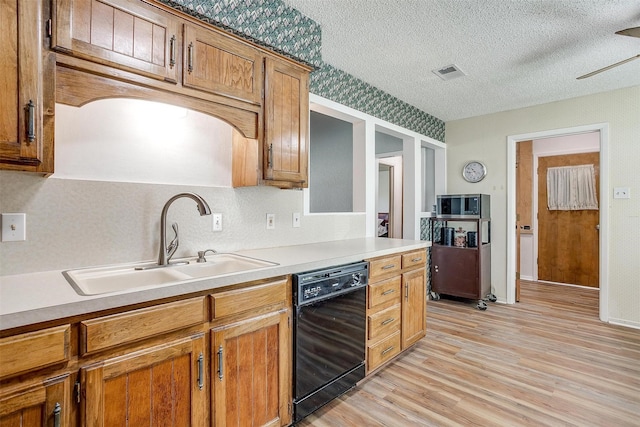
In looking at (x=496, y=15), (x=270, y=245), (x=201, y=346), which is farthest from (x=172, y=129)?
(x=496, y=15)

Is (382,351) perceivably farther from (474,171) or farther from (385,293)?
(474,171)

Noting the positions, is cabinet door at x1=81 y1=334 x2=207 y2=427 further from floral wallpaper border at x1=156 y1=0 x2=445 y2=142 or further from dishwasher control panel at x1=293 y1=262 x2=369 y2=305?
floral wallpaper border at x1=156 y1=0 x2=445 y2=142

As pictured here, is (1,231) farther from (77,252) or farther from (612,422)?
(612,422)

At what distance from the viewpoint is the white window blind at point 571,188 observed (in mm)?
4863

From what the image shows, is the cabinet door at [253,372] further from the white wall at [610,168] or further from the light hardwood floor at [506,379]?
the white wall at [610,168]

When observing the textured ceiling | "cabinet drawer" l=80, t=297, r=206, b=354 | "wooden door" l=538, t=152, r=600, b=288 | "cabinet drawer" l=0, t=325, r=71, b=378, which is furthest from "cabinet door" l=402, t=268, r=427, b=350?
"wooden door" l=538, t=152, r=600, b=288

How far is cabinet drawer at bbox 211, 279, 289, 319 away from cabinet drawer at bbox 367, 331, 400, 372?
0.93m

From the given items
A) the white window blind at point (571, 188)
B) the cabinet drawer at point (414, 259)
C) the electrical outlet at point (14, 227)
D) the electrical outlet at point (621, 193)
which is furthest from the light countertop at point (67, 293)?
the white window blind at point (571, 188)

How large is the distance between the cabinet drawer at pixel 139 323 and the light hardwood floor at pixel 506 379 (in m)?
1.04

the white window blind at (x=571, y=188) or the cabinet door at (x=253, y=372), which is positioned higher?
the white window blind at (x=571, y=188)

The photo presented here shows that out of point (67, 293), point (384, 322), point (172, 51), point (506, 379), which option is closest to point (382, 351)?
point (384, 322)

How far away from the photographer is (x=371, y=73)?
10.1 feet

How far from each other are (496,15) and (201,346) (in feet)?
8.75

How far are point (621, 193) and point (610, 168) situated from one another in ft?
0.94
